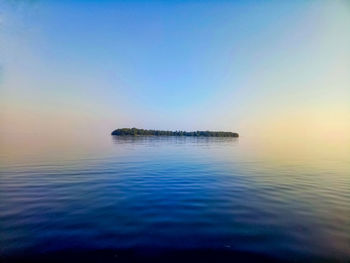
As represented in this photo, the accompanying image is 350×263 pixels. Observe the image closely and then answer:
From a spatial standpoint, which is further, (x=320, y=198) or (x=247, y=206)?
(x=320, y=198)

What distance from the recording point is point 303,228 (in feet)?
23.6

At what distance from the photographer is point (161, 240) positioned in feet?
20.0

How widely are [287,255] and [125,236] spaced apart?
427 centimetres

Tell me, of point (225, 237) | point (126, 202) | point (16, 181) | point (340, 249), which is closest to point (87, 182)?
point (16, 181)

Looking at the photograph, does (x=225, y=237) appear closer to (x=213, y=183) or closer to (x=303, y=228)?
(x=303, y=228)

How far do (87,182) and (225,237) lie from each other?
10.4 m

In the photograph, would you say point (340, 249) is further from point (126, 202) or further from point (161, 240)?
point (126, 202)

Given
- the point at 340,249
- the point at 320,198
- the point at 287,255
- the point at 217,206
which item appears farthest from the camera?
the point at 320,198

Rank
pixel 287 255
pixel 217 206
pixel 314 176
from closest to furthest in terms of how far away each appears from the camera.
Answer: pixel 287 255
pixel 217 206
pixel 314 176

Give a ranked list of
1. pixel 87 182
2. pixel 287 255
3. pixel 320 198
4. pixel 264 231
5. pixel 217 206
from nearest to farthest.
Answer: pixel 287 255
pixel 264 231
pixel 217 206
pixel 320 198
pixel 87 182

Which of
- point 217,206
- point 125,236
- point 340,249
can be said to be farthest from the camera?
point 217,206

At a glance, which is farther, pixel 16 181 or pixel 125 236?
pixel 16 181

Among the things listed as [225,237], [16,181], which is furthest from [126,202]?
[16,181]

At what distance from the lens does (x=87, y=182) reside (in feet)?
46.1
